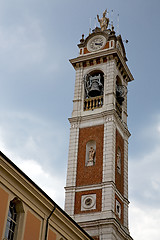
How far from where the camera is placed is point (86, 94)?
4447cm

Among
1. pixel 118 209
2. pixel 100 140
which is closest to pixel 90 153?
pixel 100 140

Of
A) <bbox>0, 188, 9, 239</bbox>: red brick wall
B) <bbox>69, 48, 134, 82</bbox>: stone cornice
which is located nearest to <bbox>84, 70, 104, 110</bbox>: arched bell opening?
<bbox>69, 48, 134, 82</bbox>: stone cornice

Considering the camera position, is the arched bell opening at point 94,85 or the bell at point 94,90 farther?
the arched bell opening at point 94,85

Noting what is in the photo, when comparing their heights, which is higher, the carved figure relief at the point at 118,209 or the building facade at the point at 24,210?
the carved figure relief at the point at 118,209

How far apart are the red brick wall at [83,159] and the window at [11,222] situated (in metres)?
16.6

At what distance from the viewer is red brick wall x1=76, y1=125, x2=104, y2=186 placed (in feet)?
127

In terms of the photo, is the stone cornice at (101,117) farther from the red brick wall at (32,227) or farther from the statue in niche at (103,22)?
the red brick wall at (32,227)

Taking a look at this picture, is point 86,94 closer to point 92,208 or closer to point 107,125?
point 107,125

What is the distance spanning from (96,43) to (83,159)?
13447 mm

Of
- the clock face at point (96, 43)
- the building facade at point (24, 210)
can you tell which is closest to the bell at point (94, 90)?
the clock face at point (96, 43)

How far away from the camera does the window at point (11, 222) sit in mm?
21391

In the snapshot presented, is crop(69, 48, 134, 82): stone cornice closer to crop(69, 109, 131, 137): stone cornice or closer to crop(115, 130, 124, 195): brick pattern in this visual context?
crop(69, 109, 131, 137): stone cornice

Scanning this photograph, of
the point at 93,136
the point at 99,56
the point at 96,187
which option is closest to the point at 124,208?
the point at 96,187

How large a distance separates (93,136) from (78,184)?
459cm
